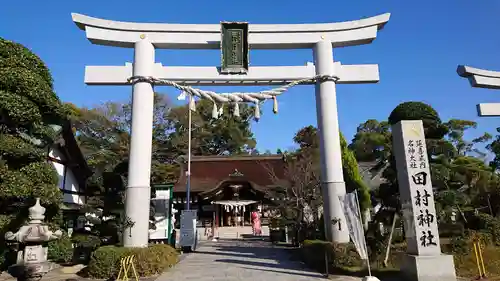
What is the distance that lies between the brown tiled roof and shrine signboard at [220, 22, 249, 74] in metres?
17.6

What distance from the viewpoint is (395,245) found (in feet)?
35.2

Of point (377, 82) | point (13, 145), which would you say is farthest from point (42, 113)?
point (377, 82)

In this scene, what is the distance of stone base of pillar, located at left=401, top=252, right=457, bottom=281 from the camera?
7340mm

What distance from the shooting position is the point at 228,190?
90.6ft

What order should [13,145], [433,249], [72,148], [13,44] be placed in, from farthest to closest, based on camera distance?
[72,148] < [13,44] < [13,145] < [433,249]

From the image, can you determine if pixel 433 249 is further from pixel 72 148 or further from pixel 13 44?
pixel 72 148

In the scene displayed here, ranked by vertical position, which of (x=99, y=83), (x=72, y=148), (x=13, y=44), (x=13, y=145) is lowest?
(x=13, y=145)

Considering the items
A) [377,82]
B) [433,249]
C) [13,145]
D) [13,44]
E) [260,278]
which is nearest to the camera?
[433,249]

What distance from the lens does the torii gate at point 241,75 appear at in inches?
416

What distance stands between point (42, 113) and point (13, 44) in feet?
7.74

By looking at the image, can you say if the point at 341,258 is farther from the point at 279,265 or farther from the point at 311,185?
the point at 311,185

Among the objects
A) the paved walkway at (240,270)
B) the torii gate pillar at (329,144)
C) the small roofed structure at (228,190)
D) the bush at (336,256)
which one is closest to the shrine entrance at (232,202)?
the small roofed structure at (228,190)

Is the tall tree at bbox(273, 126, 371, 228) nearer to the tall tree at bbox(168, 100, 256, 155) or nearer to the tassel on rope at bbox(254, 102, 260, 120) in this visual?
the tassel on rope at bbox(254, 102, 260, 120)

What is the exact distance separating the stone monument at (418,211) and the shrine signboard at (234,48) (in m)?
5.40
